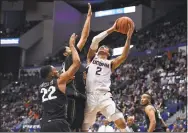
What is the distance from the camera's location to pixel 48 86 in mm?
4820

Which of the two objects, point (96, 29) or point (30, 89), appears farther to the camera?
point (96, 29)

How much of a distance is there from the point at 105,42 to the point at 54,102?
2320 cm

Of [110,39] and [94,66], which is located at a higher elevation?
[110,39]

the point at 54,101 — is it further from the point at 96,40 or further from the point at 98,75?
the point at 96,40

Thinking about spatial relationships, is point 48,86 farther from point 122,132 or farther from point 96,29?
point 96,29

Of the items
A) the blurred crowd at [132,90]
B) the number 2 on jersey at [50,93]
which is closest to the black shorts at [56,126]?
the number 2 on jersey at [50,93]

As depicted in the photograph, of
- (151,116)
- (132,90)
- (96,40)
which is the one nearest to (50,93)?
(96,40)

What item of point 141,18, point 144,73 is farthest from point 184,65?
point 141,18

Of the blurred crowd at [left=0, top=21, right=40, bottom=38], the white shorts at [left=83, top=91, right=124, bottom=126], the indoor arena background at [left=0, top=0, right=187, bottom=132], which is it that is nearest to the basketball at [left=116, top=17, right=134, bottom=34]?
the white shorts at [left=83, top=91, right=124, bottom=126]

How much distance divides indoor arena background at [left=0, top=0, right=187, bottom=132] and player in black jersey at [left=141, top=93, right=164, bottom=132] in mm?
8818

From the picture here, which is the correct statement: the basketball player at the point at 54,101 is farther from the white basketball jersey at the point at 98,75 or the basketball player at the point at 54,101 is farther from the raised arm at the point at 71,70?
the white basketball jersey at the point at 98,75

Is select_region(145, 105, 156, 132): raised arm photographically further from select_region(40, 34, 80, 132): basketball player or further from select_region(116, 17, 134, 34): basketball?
select_region(40, 34, 80, 132): basketball player

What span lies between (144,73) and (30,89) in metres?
8.48

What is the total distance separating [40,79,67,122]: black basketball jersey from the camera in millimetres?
4758
